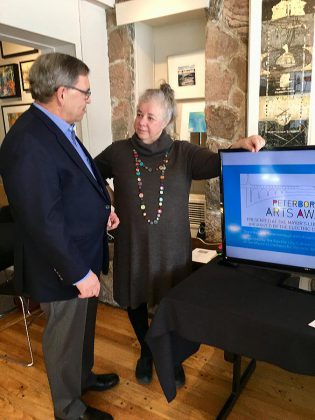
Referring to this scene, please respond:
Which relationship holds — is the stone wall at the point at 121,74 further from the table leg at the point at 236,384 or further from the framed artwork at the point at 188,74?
the table leg at the point at 236,384

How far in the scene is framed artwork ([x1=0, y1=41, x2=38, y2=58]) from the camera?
3070 mm

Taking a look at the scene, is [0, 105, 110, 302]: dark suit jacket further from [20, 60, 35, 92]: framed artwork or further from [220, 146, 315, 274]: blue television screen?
[20, 60, 35, 92]: framed artwork

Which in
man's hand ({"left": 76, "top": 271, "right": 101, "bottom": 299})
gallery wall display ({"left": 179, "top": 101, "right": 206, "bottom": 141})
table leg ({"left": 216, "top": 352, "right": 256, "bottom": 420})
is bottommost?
table leg ({"left": 216, "top": 352, "right": 256, "bottom": 420})

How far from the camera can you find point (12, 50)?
3152 mm

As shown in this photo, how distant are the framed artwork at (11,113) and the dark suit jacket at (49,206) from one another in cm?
228

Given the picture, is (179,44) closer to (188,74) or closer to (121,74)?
(188,74)

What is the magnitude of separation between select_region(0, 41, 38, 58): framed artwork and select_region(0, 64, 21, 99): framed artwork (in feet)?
0.31

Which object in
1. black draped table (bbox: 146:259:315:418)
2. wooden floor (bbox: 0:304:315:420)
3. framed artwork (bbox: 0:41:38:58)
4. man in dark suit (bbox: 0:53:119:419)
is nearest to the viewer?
black draped table (bbox: 146:259:315:418)

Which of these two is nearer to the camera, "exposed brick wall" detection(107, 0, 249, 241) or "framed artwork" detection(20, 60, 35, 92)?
"exposed brick wall" detection(107, 0, 249, 241)

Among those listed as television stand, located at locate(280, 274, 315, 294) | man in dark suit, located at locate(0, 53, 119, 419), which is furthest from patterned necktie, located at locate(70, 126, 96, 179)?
television stand, located at locate(280, 274, 315, 294)

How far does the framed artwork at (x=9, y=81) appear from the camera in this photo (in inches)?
126

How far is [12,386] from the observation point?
1900 millimetres

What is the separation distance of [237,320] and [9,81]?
10.4 feet

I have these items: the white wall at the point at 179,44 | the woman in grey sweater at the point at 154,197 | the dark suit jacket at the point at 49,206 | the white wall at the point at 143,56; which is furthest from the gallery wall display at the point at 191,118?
the dark suit jacket at the point at 49,206
